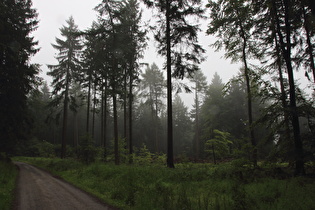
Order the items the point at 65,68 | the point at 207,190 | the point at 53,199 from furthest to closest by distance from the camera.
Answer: the point at 65,68, the point at 207,190, the point at 53,199

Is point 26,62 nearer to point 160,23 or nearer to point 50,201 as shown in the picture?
point 160,23

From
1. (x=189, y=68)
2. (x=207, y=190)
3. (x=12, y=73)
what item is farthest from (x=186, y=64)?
(x=12, y=73)

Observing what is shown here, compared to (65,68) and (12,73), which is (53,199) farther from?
(65,68)

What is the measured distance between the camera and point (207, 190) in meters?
7.17

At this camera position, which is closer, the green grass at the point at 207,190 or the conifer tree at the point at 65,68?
the green grass at the point at 207,190

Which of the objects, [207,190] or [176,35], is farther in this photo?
[176,35]

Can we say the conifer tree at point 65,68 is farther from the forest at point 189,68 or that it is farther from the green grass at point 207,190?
the green grass at point 207,190

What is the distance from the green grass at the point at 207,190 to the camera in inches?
207

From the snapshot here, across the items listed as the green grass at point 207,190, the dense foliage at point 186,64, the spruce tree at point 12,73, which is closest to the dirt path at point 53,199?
the green grass at point 207,190

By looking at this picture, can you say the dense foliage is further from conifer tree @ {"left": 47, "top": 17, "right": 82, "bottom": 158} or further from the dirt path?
the dirt path

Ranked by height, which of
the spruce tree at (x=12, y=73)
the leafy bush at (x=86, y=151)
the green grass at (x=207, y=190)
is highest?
the spruce tree at (x=12, y=73)

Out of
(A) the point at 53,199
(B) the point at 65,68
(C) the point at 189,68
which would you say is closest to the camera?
(A) the point at 53,199

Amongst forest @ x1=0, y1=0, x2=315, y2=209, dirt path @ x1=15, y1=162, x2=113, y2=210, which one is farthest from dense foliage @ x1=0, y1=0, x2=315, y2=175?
dirt path @ x1=15, y1=162, x2=113, y2=210

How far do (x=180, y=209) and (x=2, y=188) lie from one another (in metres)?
8.24
